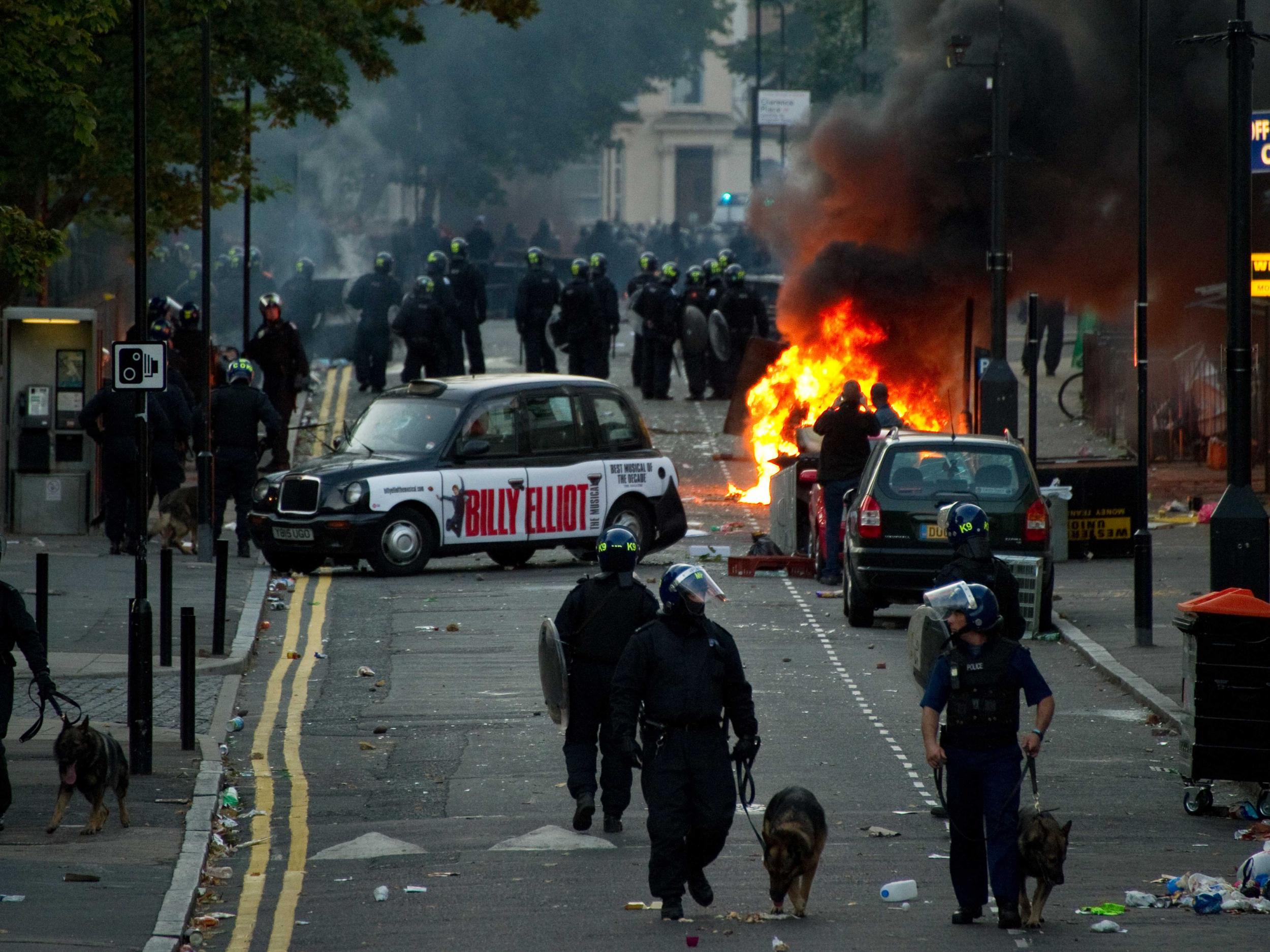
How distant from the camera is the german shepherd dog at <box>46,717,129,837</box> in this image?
10164 mm

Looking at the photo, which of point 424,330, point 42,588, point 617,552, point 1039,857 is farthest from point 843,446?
point 424,330

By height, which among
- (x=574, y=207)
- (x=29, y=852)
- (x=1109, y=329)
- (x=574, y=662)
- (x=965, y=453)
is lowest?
(x=29, y=852)

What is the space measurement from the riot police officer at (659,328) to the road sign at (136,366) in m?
20.4

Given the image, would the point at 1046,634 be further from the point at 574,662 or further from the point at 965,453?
the point at 574,662

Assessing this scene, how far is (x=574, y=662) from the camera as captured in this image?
415 inches

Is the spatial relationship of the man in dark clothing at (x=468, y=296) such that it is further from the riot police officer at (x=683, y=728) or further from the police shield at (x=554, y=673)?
the riot police officer at (x=683, y=728)

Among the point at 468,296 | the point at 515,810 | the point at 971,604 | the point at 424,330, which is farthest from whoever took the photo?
the point at 468,296

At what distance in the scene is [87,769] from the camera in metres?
10.2

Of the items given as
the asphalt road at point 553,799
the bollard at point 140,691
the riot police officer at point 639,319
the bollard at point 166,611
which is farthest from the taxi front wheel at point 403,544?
the riot police officer at point 639,319

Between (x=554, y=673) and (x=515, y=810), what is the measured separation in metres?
1.11

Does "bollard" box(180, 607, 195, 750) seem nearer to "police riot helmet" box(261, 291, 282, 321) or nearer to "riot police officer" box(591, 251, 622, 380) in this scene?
"police riot helmet" box(261, 291, 282, 321)

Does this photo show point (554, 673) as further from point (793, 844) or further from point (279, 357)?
point (279, 357)

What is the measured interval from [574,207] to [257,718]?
7106cm

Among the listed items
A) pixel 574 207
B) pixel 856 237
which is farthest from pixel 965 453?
pixel 574 207
